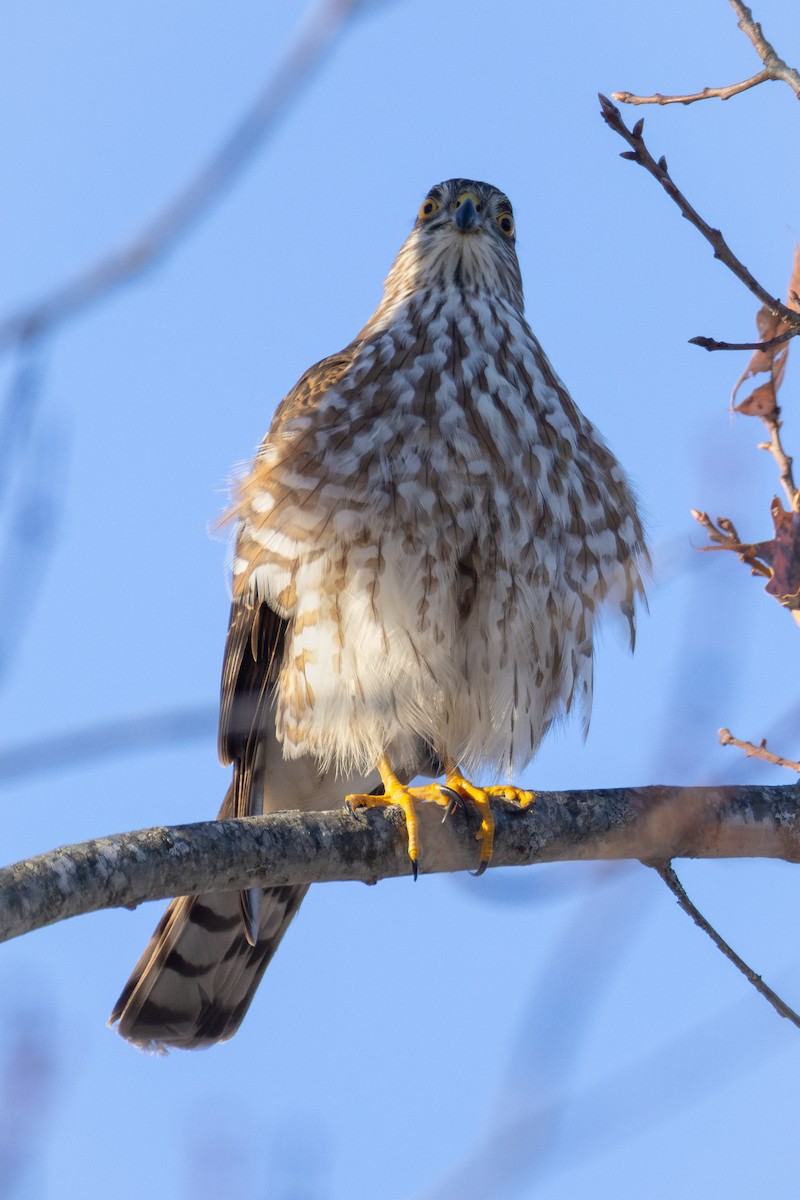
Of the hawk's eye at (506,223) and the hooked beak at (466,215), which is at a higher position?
the hawk's eye at (506,223)

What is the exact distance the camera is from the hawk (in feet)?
13.3

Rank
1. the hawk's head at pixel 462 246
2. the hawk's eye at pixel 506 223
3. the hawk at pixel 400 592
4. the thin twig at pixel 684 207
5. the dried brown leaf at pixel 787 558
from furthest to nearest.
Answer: the hawk's eye at pixel 506 223 → the hawk's head at pixel 462 246 → the hawk at pixel 400 592 → the dried brown leaf at pixel 787 558 → the thin twig at pixel 684 207

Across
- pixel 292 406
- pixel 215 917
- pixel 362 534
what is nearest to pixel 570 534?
pixel 362 534

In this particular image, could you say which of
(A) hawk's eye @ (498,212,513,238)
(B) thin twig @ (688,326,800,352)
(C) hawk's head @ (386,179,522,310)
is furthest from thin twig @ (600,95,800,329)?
A: (A) hawk's eye @ (498,212,513,238)

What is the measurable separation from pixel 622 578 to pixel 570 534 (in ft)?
0.99

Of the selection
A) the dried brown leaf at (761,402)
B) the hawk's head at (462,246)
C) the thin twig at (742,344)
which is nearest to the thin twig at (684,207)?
the thin twig at (742,344)

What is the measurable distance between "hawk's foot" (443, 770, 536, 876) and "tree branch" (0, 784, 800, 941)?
23mm

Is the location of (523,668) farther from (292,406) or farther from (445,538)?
(292,406)

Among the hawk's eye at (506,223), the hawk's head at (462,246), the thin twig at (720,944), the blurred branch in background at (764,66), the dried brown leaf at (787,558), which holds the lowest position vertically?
the thin twig at (720,944)

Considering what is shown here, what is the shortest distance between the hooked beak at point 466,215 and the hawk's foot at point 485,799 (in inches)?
81.4

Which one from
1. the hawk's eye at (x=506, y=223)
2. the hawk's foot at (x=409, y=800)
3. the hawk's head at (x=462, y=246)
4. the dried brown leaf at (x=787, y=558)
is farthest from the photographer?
the hawk's eye at (x=506, y=223)

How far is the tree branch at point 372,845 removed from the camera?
8.63 ft

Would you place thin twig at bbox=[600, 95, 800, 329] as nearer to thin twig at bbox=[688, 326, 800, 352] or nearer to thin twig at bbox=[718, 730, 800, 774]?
thin twig at bbox=[688, 326, 800, 352]

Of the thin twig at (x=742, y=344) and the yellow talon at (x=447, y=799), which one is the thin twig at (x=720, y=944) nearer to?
the yellow talon at (x=447, y=799)
